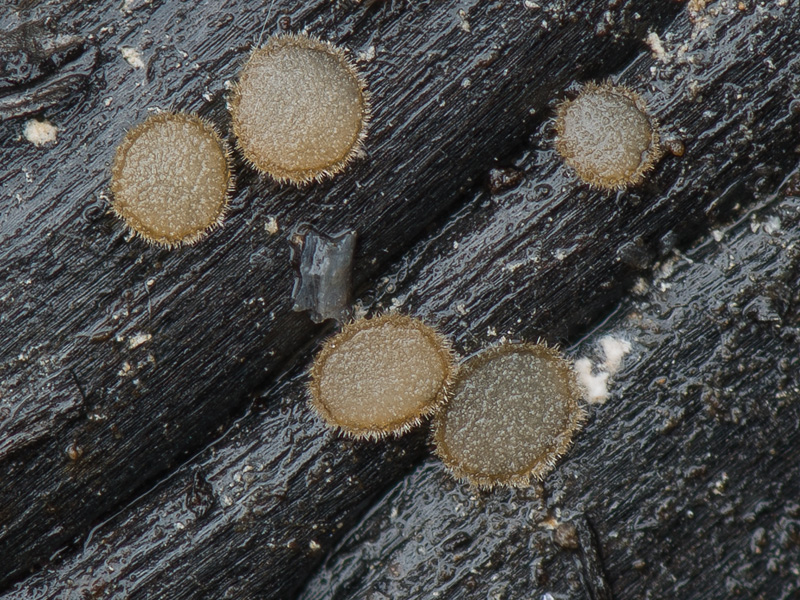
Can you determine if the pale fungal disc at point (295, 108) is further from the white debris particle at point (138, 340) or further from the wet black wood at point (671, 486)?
the wet black wood at point (671, 486)

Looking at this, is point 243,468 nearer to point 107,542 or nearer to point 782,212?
point 107,542

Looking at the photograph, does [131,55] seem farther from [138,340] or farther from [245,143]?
[138,340]

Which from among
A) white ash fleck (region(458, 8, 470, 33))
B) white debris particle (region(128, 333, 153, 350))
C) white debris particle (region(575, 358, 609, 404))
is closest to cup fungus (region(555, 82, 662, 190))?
white ash fleck (region(458, 8, 470, 33))

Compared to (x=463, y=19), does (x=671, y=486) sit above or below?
below

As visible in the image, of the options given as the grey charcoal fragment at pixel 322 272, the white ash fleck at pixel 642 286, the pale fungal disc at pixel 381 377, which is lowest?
the white ash fleck at pixel 642 286

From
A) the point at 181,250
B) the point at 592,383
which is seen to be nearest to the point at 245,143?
the point at 181,250

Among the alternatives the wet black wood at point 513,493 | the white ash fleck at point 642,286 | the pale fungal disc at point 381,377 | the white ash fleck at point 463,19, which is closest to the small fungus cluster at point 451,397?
the pale fungal disc at point 381,377
